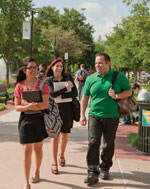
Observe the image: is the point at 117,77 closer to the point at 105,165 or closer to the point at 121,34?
the point at 105,165

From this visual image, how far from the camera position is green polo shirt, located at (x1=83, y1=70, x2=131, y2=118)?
377 centimetres

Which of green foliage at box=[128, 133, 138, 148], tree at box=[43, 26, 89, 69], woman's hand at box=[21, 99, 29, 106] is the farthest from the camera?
tree at box=[43, 26, 89, 69]

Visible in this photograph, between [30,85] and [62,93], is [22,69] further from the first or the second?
[62,93]

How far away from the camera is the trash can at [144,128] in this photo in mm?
5227

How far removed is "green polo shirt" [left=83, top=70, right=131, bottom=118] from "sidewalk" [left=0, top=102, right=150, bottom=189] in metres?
1.03

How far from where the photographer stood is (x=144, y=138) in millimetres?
5336

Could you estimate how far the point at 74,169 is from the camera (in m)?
4.42

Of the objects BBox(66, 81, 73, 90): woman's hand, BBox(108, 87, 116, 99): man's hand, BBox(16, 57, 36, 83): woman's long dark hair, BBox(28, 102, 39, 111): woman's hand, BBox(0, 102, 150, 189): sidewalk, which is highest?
BBox(16, 57, 36, 83): woman's long dark hair

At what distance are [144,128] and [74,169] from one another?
1742 millimetres

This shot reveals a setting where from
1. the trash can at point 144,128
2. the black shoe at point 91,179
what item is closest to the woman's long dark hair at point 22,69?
the black shoe at point 91,179

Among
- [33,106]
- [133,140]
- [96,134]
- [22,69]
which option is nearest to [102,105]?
[96,134]

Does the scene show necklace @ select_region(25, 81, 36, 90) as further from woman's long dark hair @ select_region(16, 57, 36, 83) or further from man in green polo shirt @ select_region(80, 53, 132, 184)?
man in green polo shirt @ select_region(80, 53, 132, 184)

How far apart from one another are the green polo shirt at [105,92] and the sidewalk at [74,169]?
103cm

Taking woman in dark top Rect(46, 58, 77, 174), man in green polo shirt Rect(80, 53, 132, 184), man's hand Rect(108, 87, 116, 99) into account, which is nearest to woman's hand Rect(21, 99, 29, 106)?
woman in dark top Rect(46, 58, 77, 174)
